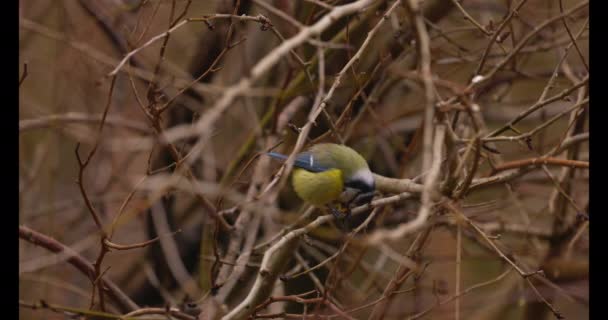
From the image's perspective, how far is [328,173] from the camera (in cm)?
314

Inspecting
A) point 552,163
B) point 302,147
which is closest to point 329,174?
point 302,147

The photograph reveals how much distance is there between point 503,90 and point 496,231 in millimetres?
1071

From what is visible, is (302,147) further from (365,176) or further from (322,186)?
(322,186)

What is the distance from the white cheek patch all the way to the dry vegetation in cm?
4

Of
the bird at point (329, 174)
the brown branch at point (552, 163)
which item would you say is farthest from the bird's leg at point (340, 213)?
the brown branch at point (552, 163)

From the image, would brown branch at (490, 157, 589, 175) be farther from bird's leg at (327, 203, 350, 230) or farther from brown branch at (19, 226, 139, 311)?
brown branch at (19, 226, 139, 311)

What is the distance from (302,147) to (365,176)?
0.48 meters

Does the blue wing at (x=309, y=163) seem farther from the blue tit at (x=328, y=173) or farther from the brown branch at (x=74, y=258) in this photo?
the brown branch at (x=74, y=258)

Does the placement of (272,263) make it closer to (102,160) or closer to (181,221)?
(181,221)

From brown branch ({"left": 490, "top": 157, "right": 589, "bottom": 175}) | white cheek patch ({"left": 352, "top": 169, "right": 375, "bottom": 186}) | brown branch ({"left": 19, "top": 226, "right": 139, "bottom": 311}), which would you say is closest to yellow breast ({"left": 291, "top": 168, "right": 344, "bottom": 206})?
white cheek patch ({"left": 352, "top": 169, "right": 375, "bottom": 186})

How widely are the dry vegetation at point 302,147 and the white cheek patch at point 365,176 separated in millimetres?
36

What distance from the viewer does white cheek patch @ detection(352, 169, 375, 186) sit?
286 centimetres

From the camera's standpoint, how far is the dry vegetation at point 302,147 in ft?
8.86

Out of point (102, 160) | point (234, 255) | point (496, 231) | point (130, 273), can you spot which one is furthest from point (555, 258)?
point (102, 160)
